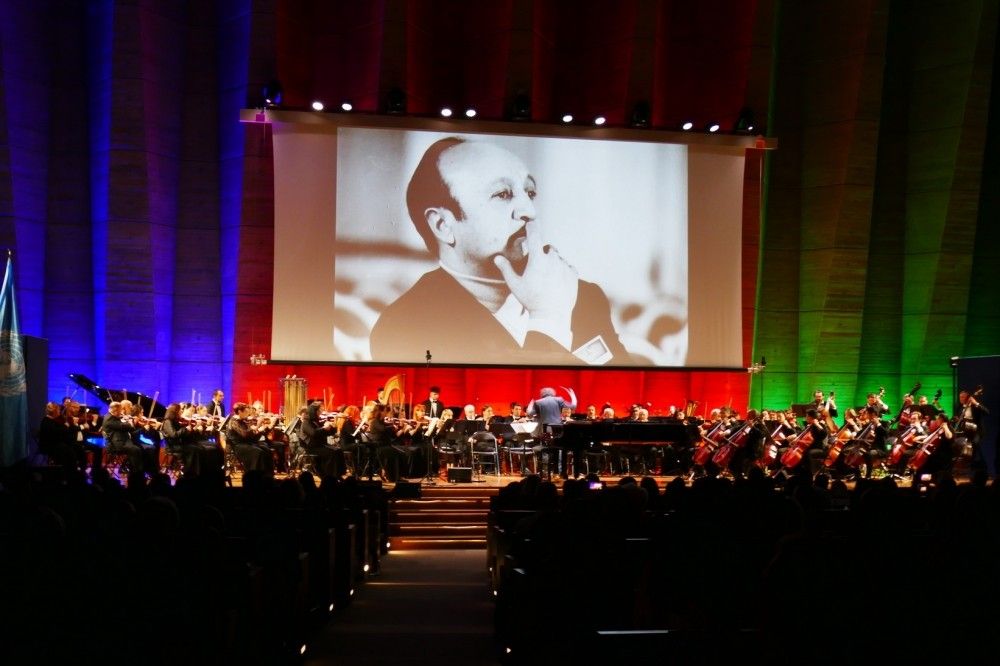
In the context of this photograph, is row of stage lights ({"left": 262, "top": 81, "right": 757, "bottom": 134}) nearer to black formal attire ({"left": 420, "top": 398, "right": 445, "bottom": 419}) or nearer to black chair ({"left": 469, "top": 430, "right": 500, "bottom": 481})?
black formal attire ({"left": 420, "top": 398, "right": 445, "bottom": 419})

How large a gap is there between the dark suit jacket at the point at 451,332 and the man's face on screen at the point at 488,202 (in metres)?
0.72

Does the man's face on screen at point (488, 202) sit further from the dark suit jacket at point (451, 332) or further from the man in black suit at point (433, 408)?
the man in black suit at point (433, 408)

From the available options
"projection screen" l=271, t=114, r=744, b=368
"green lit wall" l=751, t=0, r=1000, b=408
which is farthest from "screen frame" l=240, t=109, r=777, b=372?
"green lit wall" l=751, t=0, r=1000, b=408

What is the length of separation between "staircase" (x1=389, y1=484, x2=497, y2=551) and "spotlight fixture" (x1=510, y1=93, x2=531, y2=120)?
27.3 ft

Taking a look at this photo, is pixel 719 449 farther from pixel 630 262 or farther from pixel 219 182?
pixel 219 182

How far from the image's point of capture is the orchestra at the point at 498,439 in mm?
14156

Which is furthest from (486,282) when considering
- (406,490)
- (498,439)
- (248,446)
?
(406,490)

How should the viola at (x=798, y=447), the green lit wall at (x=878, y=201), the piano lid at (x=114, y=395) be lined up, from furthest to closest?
the green lit wall at (x=878, y=201)
the piano lid at (x=114, y=395)
the viola at (x=798, y=447)

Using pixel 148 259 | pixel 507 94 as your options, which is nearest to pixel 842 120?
pixel 507 94

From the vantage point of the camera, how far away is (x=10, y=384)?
12.5 meters

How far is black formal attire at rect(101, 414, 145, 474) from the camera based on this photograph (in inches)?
551

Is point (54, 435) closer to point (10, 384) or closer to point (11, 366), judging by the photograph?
point (10, 384)

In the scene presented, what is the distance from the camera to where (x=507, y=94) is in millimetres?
18984

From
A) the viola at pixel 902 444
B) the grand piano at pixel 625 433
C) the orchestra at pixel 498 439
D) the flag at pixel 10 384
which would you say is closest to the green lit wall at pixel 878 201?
the orchestra at pixel 498 439
